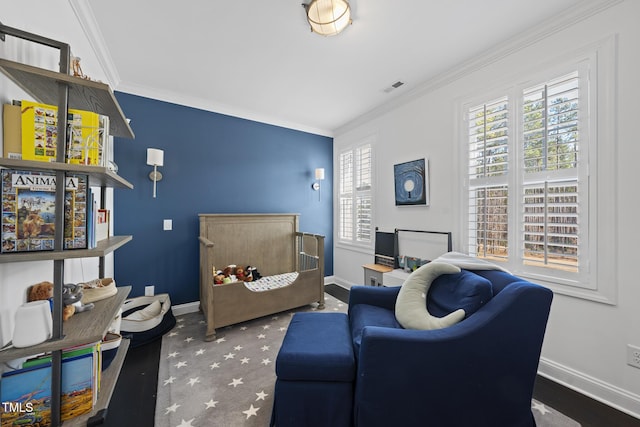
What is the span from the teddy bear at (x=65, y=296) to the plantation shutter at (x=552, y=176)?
2875 mm

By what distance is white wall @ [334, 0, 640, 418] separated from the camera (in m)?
1.40

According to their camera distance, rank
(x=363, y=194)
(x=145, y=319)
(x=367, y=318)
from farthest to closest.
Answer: (x=363, y=194), (x=145, y=319), (x=367, y=318)

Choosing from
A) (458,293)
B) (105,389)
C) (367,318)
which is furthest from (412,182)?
(105,389)

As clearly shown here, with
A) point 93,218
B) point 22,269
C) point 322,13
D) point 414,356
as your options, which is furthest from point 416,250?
point 22,269

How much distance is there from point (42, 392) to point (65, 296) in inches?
16.0

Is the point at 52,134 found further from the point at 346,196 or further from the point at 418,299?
the point at 346,196

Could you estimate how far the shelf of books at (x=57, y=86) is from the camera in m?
0.89

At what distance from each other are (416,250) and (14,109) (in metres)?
2.97

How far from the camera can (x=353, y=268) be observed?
3.59m

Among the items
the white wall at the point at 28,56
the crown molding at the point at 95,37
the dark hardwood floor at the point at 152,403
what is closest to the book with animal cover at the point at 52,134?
the white wall at the point at 28,56

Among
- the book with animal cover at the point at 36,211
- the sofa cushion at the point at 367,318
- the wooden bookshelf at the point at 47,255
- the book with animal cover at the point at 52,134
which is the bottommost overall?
the sofa cushion at the point at 367,318

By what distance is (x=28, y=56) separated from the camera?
1125 mm

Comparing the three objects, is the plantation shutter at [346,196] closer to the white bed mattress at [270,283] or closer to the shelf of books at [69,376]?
the white bed mattress at [270,283]

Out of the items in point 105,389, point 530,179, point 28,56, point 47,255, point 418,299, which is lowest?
point 105,389
